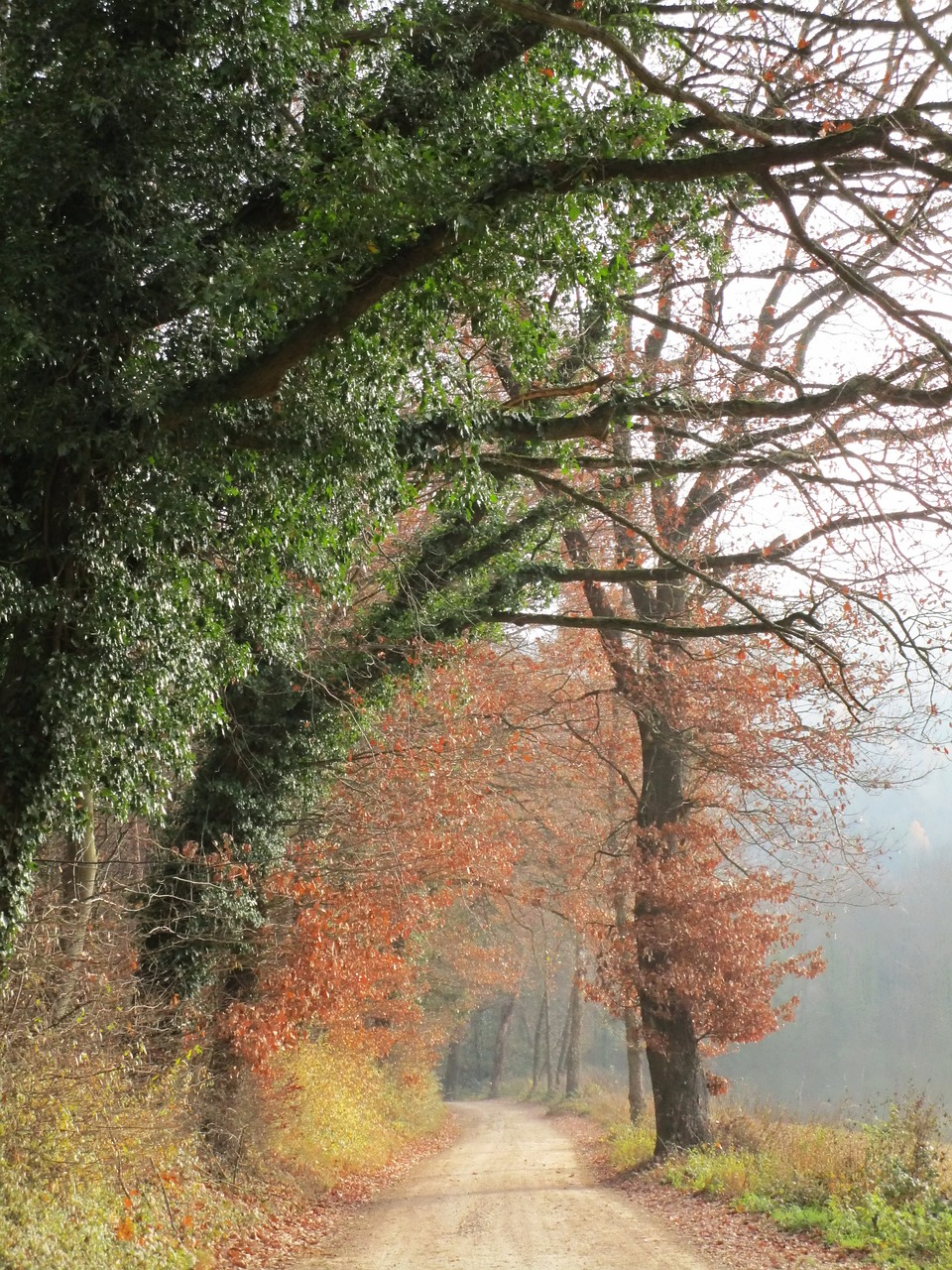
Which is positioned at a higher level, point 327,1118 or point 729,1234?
point 729,1234

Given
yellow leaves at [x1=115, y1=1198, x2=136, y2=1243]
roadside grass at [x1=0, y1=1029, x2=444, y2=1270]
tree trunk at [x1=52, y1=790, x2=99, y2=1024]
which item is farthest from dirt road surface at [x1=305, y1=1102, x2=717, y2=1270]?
tree trunk at [x1=52, y1=790, x2=99, y2=1024]

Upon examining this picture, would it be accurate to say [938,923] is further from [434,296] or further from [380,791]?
[434,296]

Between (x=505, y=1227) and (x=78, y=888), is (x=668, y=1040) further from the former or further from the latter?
(x=78, y=888)

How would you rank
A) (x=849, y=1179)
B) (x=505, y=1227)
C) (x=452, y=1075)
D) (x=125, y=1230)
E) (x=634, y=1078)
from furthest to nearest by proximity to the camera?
1. (x=452, y=1075)
2. (x=634, y=1078)
3. (x=505, y=1227)
4. (x=849, y=1179)
5. (x=125, y=1230)

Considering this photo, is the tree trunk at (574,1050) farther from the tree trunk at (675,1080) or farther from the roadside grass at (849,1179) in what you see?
the roadside grass at (849,1179)

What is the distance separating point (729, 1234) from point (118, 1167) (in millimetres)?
5831

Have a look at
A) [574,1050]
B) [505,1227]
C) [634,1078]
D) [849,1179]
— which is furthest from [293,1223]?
[574,1050]

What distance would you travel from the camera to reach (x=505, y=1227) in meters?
10.4

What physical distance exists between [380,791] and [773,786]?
5.86 metres

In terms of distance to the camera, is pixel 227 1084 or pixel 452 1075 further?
pixel 452 1075

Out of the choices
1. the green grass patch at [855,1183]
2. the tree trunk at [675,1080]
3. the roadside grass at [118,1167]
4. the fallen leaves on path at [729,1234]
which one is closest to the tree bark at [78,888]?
the roadside grass at [118,1167]

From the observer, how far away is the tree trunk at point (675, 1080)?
14.2 metres

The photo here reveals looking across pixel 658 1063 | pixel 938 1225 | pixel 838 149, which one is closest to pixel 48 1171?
pixel 938 1225

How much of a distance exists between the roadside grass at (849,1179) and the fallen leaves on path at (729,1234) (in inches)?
5.8
